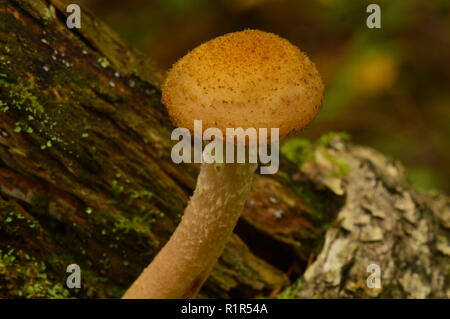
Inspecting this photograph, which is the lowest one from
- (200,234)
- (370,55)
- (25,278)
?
(25,278)

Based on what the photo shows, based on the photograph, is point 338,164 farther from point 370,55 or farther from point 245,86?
point 370,55

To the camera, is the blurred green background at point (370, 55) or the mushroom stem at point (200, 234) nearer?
the mushroom stem at point (200, 234)

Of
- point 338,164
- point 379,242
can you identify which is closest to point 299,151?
point 338,164

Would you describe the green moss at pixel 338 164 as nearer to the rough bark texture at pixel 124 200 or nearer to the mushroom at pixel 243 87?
the rough bark texture at pixel 124 200

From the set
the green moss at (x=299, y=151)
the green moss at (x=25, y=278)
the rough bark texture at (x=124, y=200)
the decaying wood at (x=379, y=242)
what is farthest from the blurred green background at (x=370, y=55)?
the green moss at (x=25, y=278)
